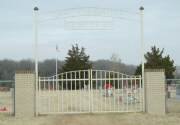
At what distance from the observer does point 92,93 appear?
1964 centimetres

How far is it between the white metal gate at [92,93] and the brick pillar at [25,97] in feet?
1.15

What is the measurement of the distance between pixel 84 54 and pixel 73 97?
45.2 metres

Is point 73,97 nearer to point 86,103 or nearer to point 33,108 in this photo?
point 86,103

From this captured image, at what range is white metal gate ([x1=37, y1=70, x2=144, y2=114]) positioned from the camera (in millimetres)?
19547

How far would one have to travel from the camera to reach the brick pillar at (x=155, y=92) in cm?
1959

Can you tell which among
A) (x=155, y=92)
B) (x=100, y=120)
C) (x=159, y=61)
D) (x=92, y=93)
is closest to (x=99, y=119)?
(x=100, y=120)

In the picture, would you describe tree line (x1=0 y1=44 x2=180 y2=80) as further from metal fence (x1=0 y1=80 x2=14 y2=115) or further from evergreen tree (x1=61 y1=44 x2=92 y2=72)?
metal fence (x1=0 y1=80 x2=14 y2=115)

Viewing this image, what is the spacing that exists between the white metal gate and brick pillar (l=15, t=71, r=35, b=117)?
13.8 inches

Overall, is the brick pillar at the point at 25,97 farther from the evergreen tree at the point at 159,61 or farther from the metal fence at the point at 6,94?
the evergreen tree at the point at 159,61

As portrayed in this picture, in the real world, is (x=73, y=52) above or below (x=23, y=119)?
above

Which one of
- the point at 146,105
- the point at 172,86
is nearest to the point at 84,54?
the point at 172,86

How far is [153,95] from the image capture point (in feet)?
64.4

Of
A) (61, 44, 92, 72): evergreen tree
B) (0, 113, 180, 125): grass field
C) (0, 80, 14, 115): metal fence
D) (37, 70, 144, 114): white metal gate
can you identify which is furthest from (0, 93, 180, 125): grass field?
(61, 44, 92, 72): evergreen tree

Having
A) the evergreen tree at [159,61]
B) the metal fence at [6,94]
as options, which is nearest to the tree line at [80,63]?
the evergreen tree at [159,61]
